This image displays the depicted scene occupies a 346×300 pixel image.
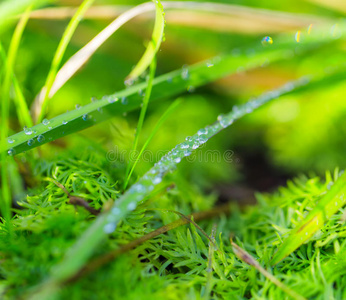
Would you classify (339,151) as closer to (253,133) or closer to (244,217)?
(253,133)

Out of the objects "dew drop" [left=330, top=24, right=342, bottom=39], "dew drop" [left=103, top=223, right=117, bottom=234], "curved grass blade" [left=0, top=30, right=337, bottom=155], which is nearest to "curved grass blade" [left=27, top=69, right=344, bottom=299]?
"dew drop" [left=103, top=223, right=117, bottom=234]

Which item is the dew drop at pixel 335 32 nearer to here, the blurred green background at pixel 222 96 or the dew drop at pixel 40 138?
the blurred green background at pixel 222 96

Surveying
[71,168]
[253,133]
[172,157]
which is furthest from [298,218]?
[253,133]

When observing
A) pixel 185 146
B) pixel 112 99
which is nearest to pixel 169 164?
pixel 185 146

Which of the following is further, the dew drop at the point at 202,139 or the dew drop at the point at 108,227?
the dew drop at the point at 202,139

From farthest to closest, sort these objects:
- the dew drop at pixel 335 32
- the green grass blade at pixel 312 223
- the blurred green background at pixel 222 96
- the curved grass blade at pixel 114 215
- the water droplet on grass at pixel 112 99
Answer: the blurred green background at pixel 222 96
the dew drop at pixel 335 32
the water droplet on grass at pixel 112 99
the green grass blade at pixel 312 223
the curved grass blade at pixel 114 215

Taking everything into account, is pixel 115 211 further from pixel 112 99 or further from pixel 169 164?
pixel 112 99

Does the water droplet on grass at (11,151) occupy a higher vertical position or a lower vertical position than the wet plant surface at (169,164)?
higher

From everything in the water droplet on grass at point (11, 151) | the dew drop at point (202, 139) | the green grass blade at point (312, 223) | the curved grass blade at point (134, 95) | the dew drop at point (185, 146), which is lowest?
the green grass blade at point (312, 223)

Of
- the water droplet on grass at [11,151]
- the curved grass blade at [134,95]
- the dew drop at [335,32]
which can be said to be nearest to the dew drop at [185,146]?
the curved grass blade at [134,95]
